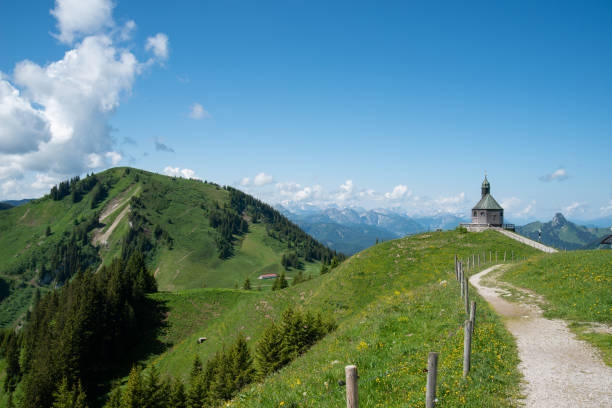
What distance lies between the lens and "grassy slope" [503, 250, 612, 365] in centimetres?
1798

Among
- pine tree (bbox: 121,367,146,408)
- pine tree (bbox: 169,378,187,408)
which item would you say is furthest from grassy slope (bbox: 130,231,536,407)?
pine tree (bbox: 121,367,146,408)

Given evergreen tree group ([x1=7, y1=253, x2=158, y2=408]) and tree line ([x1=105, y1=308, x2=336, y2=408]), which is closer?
tree line ([x1=105, y1=308, x2=336, y2=408])

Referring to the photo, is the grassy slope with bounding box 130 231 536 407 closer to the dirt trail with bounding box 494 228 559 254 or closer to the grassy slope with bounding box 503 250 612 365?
the dirt trail with bounding box 494 228 559 254

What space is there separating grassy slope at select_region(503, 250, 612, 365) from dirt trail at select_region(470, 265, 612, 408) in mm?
839

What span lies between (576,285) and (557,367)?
1598cm

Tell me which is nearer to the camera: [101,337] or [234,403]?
[234,403]

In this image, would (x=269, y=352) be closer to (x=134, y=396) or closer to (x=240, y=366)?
(x=240, y=366)

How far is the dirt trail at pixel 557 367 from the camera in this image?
33.6 ft

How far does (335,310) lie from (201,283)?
139 meters

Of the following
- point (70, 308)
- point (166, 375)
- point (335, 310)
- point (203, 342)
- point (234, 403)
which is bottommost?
point (166, 375)

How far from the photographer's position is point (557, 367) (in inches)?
498

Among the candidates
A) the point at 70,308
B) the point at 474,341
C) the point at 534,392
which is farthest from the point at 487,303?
the point at 70,308

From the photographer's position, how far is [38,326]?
83.2 metres

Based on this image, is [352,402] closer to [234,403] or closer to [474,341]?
[234,403]
